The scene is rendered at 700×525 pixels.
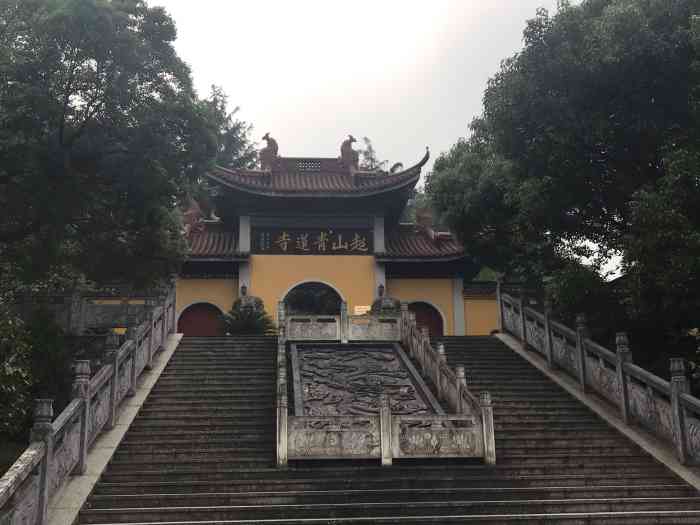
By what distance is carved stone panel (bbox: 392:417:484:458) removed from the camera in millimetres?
8805

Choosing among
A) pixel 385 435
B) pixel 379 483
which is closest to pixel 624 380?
pixel 385 435

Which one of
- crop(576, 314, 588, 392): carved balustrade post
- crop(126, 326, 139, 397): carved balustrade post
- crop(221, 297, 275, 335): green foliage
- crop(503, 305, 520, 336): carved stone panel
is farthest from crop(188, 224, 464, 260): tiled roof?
crop(126, 326, 139, 397): carved balustrade post

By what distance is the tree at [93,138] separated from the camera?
10.5 m

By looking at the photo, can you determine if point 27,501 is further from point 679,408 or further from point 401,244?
point 401,244

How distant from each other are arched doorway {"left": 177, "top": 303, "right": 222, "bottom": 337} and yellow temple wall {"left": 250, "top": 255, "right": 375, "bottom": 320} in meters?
1.40

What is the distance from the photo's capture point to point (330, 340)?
1402 cm

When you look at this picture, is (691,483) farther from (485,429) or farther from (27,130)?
(27,130)

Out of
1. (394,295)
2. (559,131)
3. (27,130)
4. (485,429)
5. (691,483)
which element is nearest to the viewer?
(691,483)

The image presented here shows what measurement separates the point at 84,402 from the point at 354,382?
446cm

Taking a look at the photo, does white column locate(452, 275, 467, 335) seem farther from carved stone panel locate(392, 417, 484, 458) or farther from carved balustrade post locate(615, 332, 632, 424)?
carved stone panel locate(392, 417, 484, 458)

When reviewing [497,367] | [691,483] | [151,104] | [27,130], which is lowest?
[691,483]

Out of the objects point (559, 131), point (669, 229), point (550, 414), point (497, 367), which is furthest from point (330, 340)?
point (669, 229)

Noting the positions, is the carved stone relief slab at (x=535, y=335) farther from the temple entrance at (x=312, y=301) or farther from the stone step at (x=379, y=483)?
the temple entrance at (x=312, y=301)

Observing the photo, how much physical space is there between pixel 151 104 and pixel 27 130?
1.97m
